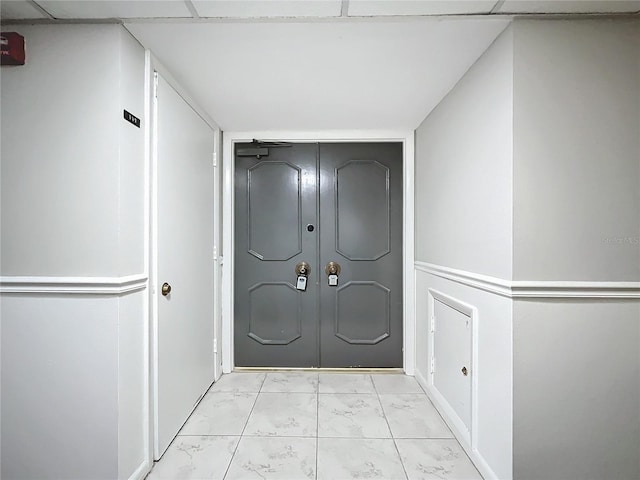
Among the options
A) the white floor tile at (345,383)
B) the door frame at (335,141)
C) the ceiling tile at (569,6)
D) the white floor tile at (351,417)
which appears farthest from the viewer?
the door frame at (335,141)

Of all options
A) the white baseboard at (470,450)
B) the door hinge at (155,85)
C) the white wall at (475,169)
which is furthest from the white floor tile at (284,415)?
the door hinge at (155,85)

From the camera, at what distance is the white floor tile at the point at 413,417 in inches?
80.2

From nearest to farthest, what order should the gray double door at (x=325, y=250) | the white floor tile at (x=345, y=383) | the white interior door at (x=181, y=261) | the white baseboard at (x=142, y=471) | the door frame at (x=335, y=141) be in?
the white baseboard at (x=142, y=471) → the white interior door at (x=181, y=261) → the white floor tile at (x=345, y=383) → the door frame at (x=335, y=141) → the gray double door at (x=325, y=250)

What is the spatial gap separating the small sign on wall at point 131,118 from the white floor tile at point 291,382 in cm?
207

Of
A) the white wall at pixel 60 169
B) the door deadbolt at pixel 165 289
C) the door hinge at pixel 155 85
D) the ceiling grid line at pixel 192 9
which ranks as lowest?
the door deadbolt at pixel 165 289

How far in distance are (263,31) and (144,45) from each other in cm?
62

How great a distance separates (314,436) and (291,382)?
2.65 ft

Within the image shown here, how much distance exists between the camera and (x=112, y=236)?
1440 millimetres

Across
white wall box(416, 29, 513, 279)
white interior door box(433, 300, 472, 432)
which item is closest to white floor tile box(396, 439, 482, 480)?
white interior door box(433, 300, 472, 432)

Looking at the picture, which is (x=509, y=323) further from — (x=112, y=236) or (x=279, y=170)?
(x=279, y=170)

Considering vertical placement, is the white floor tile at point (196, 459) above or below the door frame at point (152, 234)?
below

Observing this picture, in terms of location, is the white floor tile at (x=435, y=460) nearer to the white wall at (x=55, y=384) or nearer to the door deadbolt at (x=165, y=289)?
the white wall at (x=55, y=384)

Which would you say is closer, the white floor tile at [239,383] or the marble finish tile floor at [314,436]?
the marble finish tile floor at [314,436]

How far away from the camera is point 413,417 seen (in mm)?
2219
